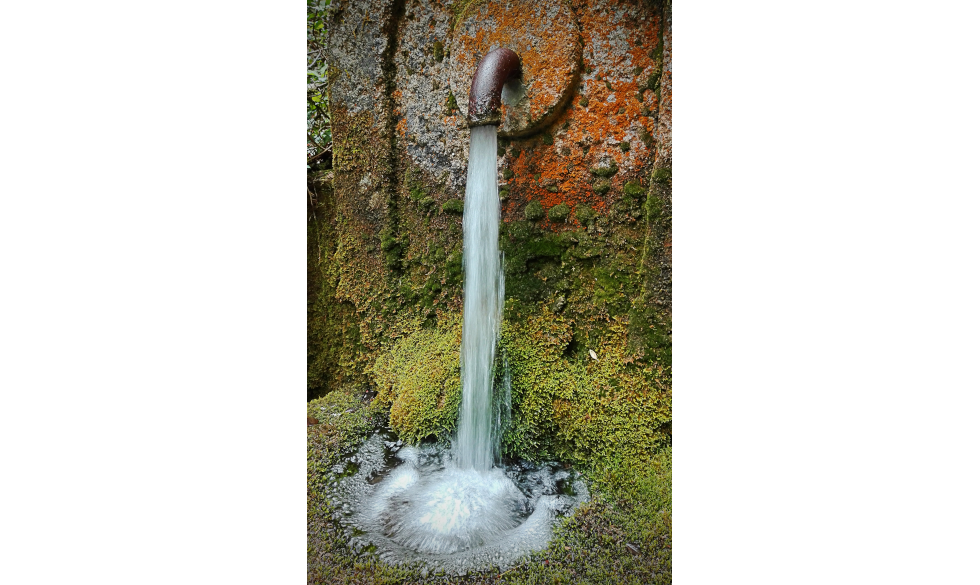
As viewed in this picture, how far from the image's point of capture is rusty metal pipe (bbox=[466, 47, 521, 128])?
2668 millimetres

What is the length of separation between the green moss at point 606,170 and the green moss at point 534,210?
0.41 m

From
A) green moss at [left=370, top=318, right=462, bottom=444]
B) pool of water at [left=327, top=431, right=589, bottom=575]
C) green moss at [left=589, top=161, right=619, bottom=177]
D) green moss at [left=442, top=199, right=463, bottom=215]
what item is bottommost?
pool of water at [left=327, top=431, right=589, bottom=575]

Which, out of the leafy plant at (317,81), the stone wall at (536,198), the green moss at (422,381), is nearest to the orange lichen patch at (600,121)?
the stone wall at (536,198)

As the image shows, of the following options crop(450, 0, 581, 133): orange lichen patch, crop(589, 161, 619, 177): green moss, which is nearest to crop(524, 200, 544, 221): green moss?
crop(589, 161, 619, 177): green moss

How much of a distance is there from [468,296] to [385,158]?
1299mm

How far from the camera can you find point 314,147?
13.8ft

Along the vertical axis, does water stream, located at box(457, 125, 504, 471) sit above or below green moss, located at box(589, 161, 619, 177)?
below

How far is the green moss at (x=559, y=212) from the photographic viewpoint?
307 centimetres

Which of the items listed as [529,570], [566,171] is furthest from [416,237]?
[529,570]

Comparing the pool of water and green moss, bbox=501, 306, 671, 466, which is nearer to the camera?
the pool of water

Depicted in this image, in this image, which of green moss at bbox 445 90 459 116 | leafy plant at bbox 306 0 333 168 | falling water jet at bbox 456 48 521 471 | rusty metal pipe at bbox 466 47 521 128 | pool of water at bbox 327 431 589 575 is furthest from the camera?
leafy plant at bbox 306 0 333 168

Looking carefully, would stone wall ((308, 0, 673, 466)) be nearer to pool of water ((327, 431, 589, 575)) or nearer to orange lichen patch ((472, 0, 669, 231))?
orange lichen patch ((472, 0, 669, 231))

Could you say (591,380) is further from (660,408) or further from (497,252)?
(497,252)

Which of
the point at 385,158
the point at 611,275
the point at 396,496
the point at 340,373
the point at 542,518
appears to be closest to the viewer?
the point at 542,518
